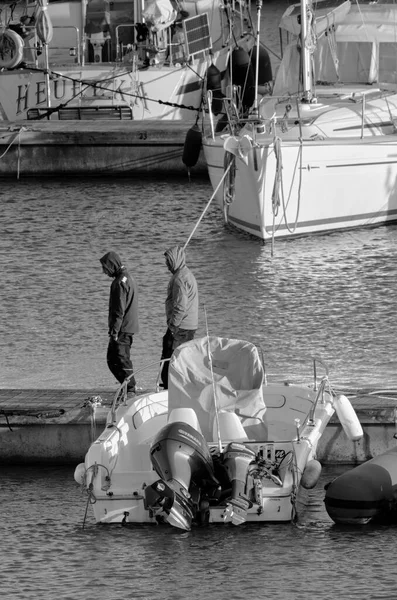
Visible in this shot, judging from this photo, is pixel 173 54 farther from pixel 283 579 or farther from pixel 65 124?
Result: pixel 283 579

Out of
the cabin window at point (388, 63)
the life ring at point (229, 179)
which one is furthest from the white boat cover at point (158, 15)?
the life ring at point (229, 179)

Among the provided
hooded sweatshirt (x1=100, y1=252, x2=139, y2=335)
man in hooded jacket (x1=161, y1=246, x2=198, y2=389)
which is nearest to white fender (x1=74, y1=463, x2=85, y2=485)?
man in hooded jacket (x1=161, y1=246, x2=198, y2=389)

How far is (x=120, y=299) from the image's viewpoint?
1269cm

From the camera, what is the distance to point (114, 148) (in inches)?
1125

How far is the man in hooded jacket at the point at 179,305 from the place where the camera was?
12.6m

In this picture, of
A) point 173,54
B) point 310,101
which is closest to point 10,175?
point 173,54

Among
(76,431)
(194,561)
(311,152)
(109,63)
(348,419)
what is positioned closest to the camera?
(194,561)

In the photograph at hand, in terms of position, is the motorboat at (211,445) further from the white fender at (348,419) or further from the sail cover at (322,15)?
the sail cover at (322,15)

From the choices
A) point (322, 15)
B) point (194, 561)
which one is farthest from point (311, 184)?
point (194, 561)

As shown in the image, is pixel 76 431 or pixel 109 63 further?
pixel 109 63

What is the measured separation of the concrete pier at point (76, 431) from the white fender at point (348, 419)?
430 millimetres

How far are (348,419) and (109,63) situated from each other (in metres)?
22.1

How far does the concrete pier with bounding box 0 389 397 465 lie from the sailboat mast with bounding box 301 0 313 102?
11.8 m

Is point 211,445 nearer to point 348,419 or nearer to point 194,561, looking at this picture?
point 348,419
